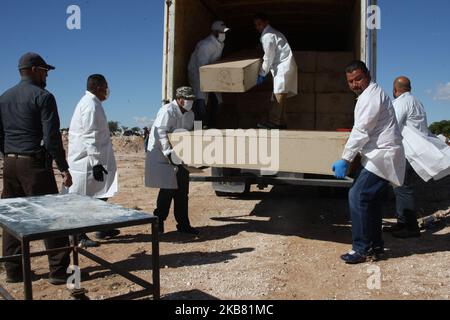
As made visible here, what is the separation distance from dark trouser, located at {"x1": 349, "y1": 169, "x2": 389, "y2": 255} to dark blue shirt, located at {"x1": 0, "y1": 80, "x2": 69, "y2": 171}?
266cm

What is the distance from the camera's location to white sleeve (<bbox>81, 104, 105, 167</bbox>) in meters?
5.01

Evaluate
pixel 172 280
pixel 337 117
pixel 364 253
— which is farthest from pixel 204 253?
pixel 337 117

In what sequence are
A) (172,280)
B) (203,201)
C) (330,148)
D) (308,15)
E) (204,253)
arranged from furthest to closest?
1. (203,201)
2. (308,15)
3. (204,253)
4. (330,148)
5. (172,280)

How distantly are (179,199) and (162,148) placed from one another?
2.31 feet

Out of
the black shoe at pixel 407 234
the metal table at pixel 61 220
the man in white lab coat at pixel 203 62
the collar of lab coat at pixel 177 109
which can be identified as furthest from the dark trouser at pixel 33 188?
the black shoe at pixel 407 234

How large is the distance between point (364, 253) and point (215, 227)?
218 centimetres

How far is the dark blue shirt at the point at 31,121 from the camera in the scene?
388 centimetres

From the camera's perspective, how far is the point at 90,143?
5.05m

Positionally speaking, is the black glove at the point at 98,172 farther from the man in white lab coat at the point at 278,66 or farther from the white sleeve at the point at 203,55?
the man in white lab coat at the point at 278,66

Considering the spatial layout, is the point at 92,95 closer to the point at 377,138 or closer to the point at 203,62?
the point at 203,62

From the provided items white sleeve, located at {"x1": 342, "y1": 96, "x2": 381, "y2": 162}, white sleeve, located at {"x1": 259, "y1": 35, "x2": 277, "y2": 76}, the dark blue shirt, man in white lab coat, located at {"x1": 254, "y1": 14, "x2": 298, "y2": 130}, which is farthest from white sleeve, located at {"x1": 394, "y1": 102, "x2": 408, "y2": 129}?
the dark blue shirt

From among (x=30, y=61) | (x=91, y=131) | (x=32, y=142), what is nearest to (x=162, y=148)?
(x=91, y=131)

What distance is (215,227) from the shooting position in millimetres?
6051
